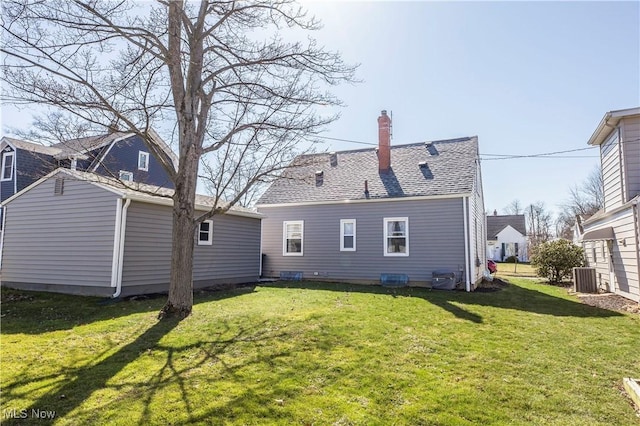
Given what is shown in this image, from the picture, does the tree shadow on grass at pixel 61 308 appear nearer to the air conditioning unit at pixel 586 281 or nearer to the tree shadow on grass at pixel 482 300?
the tree shadow on grass at pixel 482 300

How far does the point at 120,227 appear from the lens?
971cm

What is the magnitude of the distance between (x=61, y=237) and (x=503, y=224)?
46795 mm

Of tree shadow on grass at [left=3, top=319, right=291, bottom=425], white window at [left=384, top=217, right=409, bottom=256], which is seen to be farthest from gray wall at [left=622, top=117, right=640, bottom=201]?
tree shadow on grass at [left=3, top=319, right=291, bottom=425]

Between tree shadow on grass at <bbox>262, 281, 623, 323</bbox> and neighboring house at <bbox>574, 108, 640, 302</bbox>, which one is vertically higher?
neighboring house at <bbox>574, 108, 640, 302</bbox>

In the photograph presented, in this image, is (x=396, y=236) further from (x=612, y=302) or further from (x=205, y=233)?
(x=205, y=233)

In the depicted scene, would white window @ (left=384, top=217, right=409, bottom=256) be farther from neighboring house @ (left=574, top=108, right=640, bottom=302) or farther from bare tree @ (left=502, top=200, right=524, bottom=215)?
bare tree @ (left=502, top=200, right=524, bottom=215)

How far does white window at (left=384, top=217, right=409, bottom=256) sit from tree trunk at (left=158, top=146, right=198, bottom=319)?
8036mm

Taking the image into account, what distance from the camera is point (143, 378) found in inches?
165

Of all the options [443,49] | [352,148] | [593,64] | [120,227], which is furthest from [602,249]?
[120,227]

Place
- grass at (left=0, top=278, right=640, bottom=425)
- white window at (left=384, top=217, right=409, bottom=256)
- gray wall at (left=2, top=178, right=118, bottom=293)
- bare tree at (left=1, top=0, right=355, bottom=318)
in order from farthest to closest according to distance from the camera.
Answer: white window at (left=384, top=217, right=409, bottom=256) < gray wall at (left=2, top=178, right=118, bottom=293) < bare tree at (left=1, top=0, right=355, bottom=318) < grass at (left=0, top=278, right=640, bottom=425)

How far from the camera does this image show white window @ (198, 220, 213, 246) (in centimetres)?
1230

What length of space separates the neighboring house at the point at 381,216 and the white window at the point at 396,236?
0.12 feet

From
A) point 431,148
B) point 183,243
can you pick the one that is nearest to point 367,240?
point 431,148

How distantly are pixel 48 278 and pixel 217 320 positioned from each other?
23.0ft
